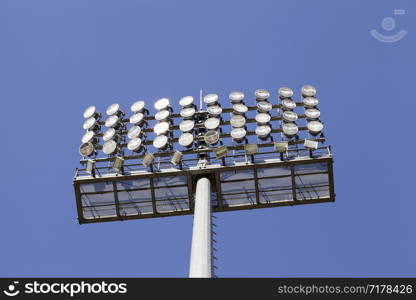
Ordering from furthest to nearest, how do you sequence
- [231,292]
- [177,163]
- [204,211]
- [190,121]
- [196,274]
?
[190,121] → [177,163] → [204,211] → [196,274] → [231,292]

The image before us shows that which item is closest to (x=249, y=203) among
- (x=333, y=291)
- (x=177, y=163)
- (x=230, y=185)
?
(x=230, y=185)

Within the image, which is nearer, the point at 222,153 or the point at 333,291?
the point at 333,291

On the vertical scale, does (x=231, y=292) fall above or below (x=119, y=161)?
below

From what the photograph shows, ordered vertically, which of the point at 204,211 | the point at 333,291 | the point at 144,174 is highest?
the point at 144,174

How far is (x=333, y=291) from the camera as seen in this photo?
25.1 meters

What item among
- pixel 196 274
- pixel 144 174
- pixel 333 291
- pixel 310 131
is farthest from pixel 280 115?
pixel 333 291

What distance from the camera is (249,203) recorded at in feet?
154

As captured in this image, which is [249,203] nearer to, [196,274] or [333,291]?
[196,274]

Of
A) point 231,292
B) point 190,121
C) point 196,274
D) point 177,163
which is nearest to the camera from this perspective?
point 231,292

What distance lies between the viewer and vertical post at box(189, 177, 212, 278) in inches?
1320

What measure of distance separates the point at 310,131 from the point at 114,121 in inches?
562

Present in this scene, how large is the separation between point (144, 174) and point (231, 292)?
21380 mm

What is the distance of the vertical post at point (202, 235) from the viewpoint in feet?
110

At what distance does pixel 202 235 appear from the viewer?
37031 mm
